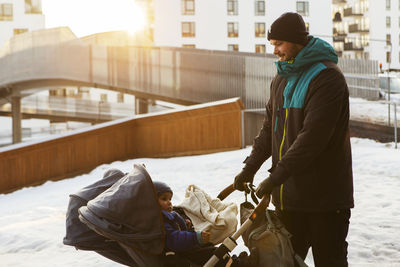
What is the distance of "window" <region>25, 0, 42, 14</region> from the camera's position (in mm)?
62219

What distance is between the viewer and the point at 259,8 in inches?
2387

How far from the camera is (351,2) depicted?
3588 inches

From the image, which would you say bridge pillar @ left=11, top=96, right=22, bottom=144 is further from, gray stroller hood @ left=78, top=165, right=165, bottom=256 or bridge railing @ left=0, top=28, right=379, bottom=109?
gray stroller hood @ left=78, top=165, right=165, bottom=256

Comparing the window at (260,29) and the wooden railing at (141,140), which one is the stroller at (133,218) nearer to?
the wooden railing at (141,140)

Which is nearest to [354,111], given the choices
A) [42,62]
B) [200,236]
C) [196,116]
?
[196,116]

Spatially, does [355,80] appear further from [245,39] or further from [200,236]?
[245,39]

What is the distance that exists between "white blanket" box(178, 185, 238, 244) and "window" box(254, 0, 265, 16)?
57.9 m

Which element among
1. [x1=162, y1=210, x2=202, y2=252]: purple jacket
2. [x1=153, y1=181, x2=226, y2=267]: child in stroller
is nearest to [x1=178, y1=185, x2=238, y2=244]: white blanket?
[x1=153, y1=181, x2=226, y2=267]: child in stroller

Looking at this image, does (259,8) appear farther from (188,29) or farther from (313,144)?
(313,144)

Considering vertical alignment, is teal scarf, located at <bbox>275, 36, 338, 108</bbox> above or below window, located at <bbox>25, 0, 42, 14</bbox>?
below

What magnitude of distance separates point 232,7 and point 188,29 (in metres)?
5.41

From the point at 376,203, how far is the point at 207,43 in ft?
173

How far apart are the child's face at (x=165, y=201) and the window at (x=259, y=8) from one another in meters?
58.4

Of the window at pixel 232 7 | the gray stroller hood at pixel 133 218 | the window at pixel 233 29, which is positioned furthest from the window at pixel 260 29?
the gray stroller hood at pixel 133 218
